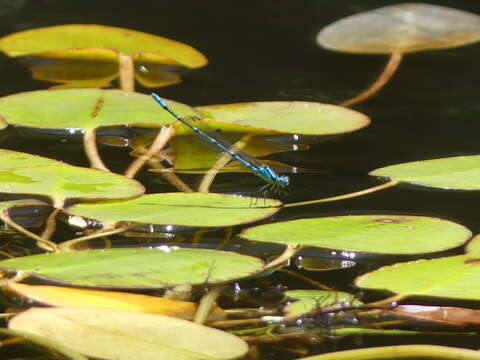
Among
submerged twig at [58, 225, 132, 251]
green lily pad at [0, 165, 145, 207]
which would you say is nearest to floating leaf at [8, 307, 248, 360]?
submerged twig at [58, 225, 132, 251]

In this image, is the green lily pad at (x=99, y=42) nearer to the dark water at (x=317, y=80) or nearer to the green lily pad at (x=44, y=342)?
the dark water at (x=317, y=80)

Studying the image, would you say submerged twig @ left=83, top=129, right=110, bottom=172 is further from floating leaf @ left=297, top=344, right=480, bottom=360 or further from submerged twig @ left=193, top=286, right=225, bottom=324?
floating leaf @ left=297, top=344, right=480, bottom=360

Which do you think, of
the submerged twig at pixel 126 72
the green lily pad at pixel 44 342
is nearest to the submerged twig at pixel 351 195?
the green lily pad at pixel 44 342

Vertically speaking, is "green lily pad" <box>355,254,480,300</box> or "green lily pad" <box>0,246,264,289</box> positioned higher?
"green lily pad" <box>355,254,480,300</box>

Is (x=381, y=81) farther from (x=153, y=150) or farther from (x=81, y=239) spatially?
(x=81, y=239)

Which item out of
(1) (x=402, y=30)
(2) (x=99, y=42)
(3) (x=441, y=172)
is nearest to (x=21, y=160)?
(3) (x=441, y=172)

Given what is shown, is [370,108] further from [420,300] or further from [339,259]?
[420,300]
